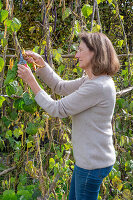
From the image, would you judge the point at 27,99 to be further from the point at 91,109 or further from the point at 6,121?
the point at 6,121

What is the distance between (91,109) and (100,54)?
0.28 metres

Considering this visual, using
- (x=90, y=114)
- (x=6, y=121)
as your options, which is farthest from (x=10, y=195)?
(x=90, y=114)

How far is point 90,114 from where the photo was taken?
1533mm

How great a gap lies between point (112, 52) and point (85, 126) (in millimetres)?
408

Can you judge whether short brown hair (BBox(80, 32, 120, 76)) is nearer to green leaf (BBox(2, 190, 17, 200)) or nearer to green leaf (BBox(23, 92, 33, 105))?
green leaf (BBox(23, 92, 33, 105))

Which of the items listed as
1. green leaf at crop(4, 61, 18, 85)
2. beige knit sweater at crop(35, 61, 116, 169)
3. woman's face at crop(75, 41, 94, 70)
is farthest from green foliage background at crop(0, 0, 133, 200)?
woman's face at crop(75, 41, 94, 70)

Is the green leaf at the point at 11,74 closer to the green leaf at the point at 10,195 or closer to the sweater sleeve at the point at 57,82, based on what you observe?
the sweater sleeve at the point at 57,82

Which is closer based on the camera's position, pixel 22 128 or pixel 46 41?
pixel 46 41

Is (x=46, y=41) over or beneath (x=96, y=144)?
over

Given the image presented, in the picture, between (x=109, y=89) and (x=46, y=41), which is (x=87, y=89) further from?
(x=46, y=41)

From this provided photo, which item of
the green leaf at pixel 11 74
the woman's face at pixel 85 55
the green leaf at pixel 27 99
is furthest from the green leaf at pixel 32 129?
the woman's face at pixel 85 55

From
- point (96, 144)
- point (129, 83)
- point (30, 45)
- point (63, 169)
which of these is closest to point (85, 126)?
point (96, 144)

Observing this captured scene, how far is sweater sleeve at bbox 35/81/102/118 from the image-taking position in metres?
1.47

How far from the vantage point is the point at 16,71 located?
59.1 inches
